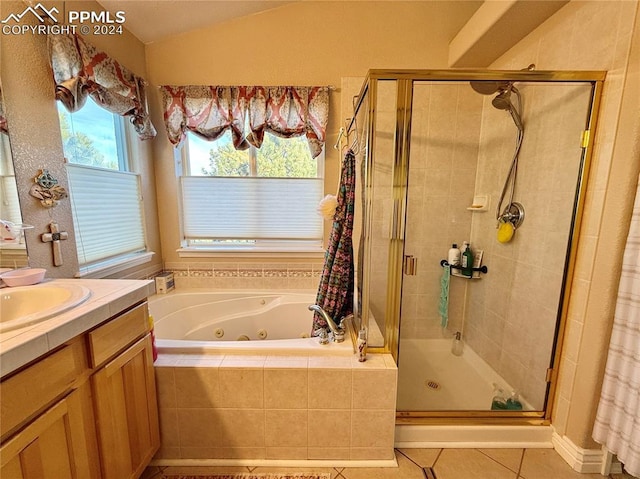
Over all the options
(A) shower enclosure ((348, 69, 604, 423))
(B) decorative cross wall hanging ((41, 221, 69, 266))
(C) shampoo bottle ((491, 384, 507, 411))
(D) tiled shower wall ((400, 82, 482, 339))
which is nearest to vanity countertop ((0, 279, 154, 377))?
(B) decorative cross wall hanging ((41, 221, 69, 266))

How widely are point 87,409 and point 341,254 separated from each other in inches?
48.1

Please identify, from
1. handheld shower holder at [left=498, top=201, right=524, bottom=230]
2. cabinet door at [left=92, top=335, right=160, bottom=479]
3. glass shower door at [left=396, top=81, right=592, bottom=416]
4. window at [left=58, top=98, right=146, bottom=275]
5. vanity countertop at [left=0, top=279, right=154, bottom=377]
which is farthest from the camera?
handheld shower holder at [left=498, top=201, right=524, bottom=230]

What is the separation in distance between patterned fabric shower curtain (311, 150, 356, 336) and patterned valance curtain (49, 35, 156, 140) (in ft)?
4.72

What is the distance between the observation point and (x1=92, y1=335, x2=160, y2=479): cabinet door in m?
0.91

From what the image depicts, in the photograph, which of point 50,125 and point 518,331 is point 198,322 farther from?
point 518,331

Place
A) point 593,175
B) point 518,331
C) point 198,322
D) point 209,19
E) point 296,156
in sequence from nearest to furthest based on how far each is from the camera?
1. point 593,175
2. point 518,331
3. point 209,19
4. point 198,322
5. point 296,156

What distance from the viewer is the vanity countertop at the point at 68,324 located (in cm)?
64

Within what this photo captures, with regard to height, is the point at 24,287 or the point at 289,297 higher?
the point at 24,287

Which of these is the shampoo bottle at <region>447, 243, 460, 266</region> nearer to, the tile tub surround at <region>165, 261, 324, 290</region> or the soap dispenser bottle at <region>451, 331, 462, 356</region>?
the soap dispenser bottle at <region>451, 331, 462, 356</region>

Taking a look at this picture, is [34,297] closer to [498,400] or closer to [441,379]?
[441,379]

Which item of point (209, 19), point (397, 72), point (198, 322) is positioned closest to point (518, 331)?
point (397, 72)

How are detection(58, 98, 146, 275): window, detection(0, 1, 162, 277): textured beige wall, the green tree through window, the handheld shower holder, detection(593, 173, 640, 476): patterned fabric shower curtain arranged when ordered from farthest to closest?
the green tree through window → the handheld shower holder → detection(58, 98, 146, 275): window → detection(0, 1, 162, 277): textured beige wall → detection(593, 173, 640, 476): patterned fabric shower curtain

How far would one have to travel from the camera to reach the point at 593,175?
119cm

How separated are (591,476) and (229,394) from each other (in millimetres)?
1730
